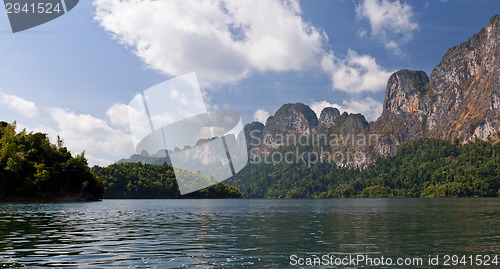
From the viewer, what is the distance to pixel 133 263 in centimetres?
1878

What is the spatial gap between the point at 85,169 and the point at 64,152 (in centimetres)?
1012

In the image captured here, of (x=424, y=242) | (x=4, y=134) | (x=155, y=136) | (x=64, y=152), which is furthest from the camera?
(x=64, y=152)

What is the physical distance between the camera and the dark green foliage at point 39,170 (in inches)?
4496

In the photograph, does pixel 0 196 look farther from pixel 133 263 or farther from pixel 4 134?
pixel 133 263

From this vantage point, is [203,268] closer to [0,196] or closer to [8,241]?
[8,241]

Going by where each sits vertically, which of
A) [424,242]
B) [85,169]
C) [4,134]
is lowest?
[424,242]

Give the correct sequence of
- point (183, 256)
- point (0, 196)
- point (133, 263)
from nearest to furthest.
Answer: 1. point (133, 263)
2. point (183, 256)
3. point (0, 196)

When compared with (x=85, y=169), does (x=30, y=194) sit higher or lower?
lower

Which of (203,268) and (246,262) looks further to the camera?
(246,262)

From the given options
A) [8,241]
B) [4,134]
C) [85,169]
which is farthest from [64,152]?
[8,241]

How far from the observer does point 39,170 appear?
124 m

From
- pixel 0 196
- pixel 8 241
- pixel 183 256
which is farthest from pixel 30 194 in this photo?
pixel 183 256

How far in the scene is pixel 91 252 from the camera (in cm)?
2202

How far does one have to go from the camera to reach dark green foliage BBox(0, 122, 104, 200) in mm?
114188
